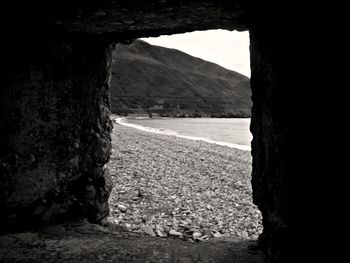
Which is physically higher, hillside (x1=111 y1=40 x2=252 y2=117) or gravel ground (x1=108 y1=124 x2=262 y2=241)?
hillside (x1=111 y1=40 x2=252 y2=117)

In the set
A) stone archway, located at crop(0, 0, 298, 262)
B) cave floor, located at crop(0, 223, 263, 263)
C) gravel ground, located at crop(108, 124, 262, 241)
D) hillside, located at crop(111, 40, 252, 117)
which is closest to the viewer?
stone archway, located at crop(0, 0, 298, 262)

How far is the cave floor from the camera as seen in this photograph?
3.13 metres

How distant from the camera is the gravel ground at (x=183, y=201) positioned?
511 centimetres

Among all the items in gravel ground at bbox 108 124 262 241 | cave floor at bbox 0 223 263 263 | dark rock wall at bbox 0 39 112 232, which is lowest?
gravel ground at bbox 108 124 262 241

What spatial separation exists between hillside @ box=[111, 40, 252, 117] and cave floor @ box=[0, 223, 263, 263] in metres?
92.4

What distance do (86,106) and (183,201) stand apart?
3651 millimetres

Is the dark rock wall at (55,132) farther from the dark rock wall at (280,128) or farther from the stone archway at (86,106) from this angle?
the dark rock wall at (280,128)

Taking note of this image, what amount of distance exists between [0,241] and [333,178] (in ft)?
12.2

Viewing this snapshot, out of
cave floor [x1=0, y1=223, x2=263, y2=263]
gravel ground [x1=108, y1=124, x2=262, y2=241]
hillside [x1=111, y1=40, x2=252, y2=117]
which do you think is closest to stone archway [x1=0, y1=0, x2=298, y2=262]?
cave floor [x1=0, y1=223, x2=263, y2=263]

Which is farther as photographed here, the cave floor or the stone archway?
the cave floor

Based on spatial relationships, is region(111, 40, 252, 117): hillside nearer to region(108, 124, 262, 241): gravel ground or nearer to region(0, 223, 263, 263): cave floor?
region(108, 124, 262, 241): gravel ground

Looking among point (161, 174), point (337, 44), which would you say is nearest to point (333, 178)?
point (337, 44)

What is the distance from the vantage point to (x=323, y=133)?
2303 millimetres

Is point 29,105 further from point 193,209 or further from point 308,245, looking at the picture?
point 193,209
